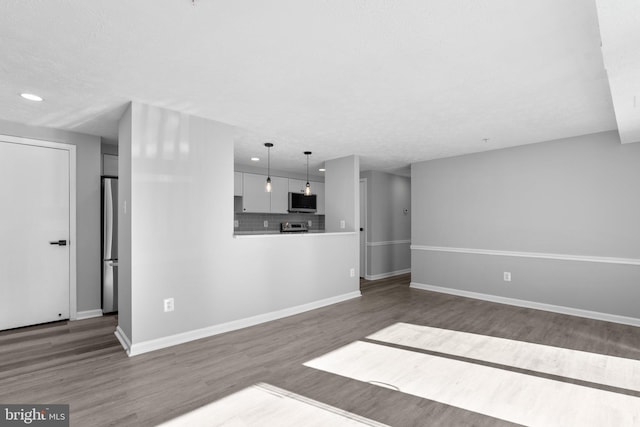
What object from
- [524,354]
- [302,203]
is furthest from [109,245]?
[524,354]

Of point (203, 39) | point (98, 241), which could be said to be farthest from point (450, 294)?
point (98, 241)

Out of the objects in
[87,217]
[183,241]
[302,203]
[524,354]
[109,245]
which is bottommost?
[524,354]

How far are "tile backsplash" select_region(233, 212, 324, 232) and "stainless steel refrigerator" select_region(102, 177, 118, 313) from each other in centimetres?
237

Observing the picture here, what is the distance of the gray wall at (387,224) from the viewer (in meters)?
6.67

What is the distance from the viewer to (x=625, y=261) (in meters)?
3.76

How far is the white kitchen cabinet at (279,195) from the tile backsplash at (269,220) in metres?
0.41

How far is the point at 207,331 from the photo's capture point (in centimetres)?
333

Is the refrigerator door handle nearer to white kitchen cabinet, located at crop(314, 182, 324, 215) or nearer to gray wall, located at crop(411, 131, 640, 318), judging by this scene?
white kitchen cabinet, located at crop(314, 182, 324, 215)

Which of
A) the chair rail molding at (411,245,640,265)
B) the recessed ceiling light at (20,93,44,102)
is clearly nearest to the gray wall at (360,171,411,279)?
the chair rail molding at (411,245,640,265)

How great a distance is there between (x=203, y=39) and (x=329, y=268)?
358 centimetres

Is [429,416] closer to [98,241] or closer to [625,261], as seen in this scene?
[625,261]

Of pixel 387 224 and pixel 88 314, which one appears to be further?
pixel 387 224

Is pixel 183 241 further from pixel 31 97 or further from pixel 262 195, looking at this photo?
pixel 262 195

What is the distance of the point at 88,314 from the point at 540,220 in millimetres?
6408
